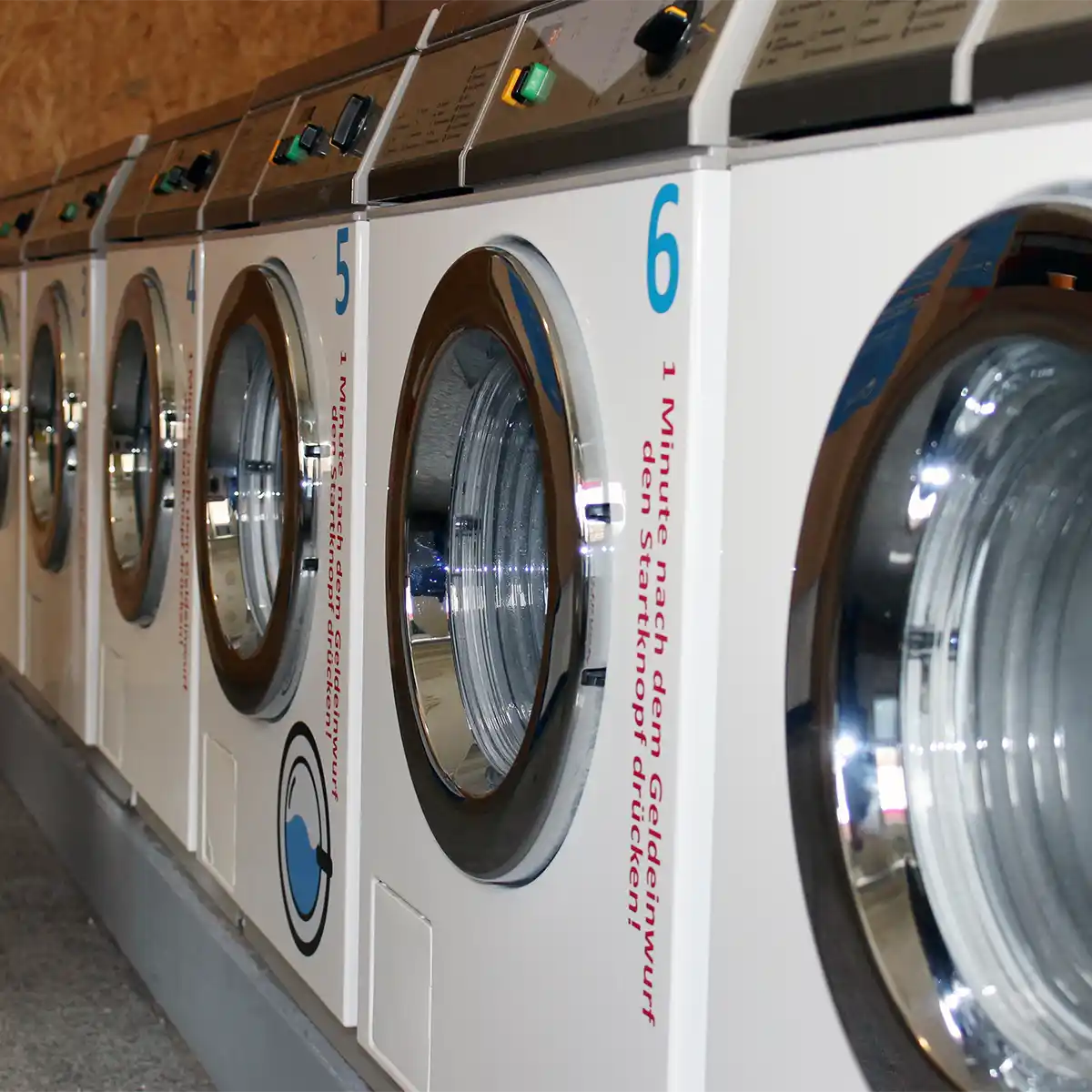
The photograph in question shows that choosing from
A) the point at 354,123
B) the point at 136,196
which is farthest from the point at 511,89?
the point at 136,196

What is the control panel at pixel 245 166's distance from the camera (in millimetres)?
1764

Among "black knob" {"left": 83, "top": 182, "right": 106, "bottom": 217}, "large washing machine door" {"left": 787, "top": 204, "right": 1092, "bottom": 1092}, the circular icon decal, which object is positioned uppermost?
"black knob" {"left": 83, "top": 182, "right": 106, "bottom": 217}

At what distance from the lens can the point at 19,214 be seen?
10.3 ft

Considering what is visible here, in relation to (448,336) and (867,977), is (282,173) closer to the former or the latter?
(448,336)

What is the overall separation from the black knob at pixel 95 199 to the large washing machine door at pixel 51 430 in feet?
0.61

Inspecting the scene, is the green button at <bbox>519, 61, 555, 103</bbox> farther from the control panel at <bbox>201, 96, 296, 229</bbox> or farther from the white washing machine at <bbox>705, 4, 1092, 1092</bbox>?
the control panel at <bbox>201, 96, 296, 229</bbox>

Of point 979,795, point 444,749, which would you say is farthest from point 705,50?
point 444,749

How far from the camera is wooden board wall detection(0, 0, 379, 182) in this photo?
11.0 ft

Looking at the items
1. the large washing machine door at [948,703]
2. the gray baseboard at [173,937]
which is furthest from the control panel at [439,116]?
the gray baseboard at [173,937]

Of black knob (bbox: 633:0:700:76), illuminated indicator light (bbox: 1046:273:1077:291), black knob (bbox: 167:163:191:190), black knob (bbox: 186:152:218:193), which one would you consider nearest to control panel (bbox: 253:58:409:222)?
black knob (bbox: 186:152:218:193)

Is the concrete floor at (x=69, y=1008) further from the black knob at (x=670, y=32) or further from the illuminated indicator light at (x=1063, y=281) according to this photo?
the illuminated indicator light at (x=1063, y=281)

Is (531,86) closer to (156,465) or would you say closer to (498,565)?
(498,565)

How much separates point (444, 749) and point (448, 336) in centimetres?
38

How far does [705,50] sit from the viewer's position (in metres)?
0.93
